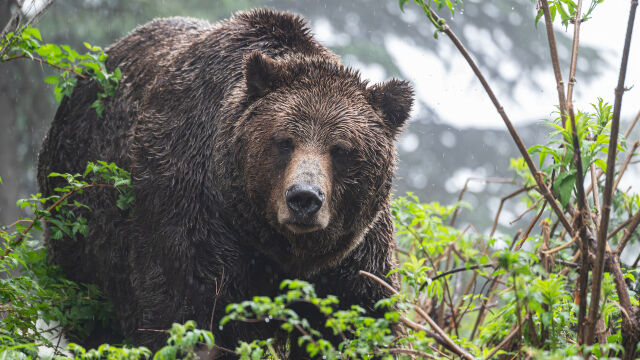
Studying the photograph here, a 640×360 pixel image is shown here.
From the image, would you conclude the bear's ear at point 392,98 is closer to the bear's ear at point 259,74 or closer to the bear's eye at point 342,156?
the bear's eye at point 342,156

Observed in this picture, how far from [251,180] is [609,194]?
6.70 feet

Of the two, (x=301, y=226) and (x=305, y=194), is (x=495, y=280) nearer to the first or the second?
(x=301, y=226)

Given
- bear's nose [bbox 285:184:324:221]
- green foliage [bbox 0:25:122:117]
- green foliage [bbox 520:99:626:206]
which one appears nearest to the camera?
green foliage [bbox 520:99:626:206]

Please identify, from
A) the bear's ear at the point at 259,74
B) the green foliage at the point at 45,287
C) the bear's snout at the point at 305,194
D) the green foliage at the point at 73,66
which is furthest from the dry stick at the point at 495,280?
the green foliage at the point at 73,66

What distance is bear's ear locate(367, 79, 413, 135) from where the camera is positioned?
4586 millimetres

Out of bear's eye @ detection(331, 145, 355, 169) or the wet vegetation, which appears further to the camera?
bear's eye @ detection(331, 145, 355, 169)

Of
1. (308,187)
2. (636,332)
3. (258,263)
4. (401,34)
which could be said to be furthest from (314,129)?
(401,34)

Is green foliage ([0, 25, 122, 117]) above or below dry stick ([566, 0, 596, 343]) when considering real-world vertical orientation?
above

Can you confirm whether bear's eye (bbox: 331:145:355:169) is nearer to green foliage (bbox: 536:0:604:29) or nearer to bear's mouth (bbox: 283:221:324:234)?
bear's mouth (bbox: 283:221:324:234)

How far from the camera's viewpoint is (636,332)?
333 centimetres

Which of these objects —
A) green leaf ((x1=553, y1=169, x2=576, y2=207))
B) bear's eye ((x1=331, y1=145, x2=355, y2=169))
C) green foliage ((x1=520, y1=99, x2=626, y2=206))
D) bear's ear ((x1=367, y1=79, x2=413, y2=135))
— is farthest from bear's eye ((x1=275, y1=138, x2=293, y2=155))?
green leaf ((x1=553, y1=169, x2=576, y2=207))

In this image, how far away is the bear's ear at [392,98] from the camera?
4586 mm

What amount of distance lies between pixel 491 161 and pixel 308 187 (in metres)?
16.6

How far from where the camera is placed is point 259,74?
4.44 meters
